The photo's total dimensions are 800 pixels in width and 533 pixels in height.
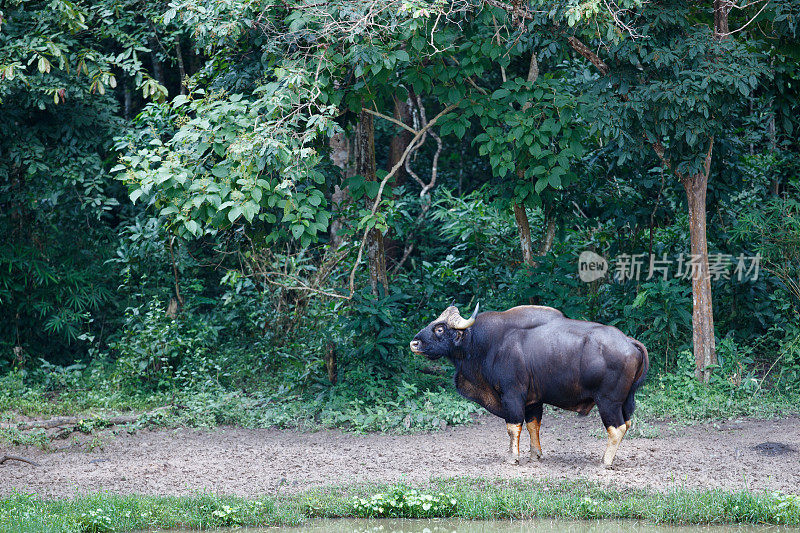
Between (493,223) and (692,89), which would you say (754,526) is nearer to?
(692,89)

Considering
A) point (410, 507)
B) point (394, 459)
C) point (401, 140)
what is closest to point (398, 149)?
point (401, 140)

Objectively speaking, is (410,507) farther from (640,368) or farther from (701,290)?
(701,290)

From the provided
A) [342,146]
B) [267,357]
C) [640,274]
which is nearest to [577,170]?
[640,274]

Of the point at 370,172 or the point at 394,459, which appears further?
the point at 370,172

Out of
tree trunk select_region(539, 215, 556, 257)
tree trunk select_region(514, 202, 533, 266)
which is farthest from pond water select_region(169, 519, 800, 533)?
tree trunk select_region(539, 215, 556, 257)

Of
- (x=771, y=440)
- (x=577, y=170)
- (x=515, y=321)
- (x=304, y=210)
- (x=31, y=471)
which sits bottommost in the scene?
(x=31, y=471)

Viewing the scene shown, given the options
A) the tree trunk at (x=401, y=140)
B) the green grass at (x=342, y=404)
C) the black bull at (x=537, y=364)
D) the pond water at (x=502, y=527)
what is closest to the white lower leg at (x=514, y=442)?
the black bull at (x=537, y=364)

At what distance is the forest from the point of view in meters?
9.18

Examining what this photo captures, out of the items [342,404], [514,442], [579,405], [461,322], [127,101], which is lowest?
[342,404]

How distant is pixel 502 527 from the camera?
21.4 ft

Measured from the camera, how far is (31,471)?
26.4 ft

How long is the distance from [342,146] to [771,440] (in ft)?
23.9

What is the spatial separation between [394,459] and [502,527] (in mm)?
2014

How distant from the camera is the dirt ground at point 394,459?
746cm
